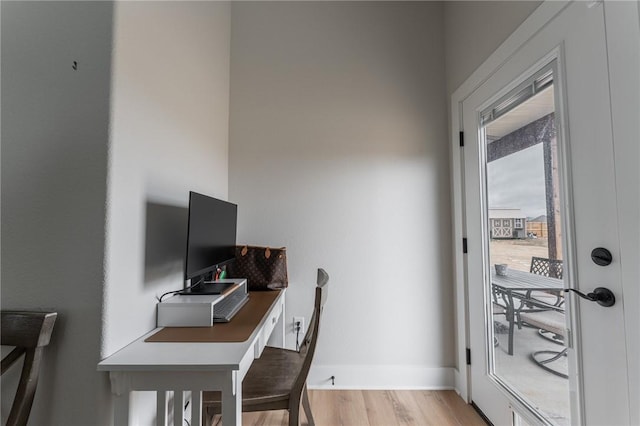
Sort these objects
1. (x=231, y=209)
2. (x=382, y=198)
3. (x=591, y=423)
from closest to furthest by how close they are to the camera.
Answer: (x=591, y=423) < (x=231, y=209) < (x=382, y=198)

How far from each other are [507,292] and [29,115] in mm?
2250

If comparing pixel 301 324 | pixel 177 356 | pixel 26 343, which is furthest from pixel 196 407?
pixel 301 324

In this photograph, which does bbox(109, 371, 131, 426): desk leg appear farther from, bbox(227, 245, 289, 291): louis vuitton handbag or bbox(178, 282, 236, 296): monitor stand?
bbox(227, 245, 289, 291): louis vuitton handbag

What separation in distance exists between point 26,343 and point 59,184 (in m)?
0.52

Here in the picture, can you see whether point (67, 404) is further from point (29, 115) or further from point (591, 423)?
point (591, 423)

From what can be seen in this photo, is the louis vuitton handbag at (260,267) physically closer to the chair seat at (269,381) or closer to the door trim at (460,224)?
the chair seat at (269,381)

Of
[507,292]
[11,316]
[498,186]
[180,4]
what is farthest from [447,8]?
[11,316]

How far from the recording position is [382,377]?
203 cm

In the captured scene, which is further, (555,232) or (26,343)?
(555,232)

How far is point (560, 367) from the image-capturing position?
3.91ft

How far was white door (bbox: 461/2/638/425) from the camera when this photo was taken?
99 centimetres

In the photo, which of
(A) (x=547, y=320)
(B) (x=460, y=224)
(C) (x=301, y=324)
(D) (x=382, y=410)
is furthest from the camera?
(C) (x=301, y=324)

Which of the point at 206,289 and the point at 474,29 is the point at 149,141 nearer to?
the point at 206,289

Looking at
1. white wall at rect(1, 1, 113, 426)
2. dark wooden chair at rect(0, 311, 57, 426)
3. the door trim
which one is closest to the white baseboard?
the door trim
